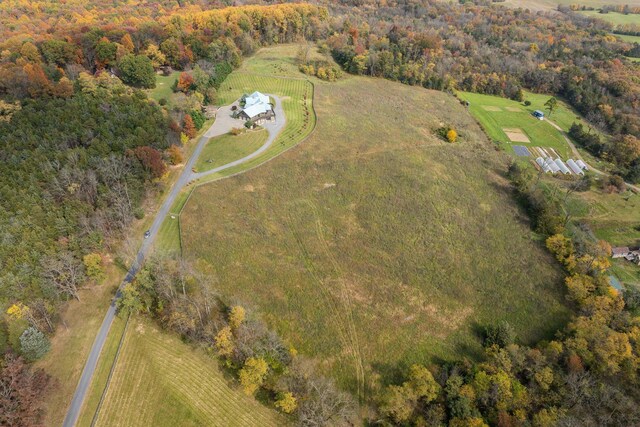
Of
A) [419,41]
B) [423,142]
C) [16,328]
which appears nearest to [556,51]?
[419,41]

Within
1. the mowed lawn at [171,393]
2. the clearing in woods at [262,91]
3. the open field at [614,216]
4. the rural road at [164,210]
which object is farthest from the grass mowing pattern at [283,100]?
the open field at [614,216]

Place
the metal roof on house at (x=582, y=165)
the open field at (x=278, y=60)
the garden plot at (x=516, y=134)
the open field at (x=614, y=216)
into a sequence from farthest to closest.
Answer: the open field at (x=278, y=60) < the garden plot at (x=516, y=134) < the metal roof on house at (x=582, y=165) < the open field at (x=614, y=216)

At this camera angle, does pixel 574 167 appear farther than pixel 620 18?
No

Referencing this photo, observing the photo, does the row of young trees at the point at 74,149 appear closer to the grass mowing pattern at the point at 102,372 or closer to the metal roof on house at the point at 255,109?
the grass mowing pattern at the point at 102,372

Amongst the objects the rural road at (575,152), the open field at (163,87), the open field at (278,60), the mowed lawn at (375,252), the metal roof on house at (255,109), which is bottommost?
the rural road at (575,152)

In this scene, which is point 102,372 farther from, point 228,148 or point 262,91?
point 262,91

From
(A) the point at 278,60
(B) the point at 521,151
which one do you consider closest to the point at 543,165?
(B) the point at 521,151
